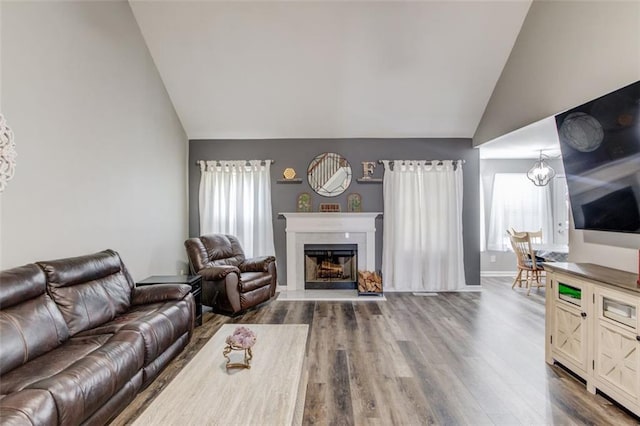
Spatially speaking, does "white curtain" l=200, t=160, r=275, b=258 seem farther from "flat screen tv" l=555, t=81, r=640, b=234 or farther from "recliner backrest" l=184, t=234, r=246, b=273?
"flat screen tv" l=555, t=81, r=640, b=234

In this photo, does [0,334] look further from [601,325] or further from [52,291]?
[601,325]

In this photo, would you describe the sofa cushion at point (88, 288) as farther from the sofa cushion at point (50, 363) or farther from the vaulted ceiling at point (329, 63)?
the vaulted ceiling at point (329, 63)

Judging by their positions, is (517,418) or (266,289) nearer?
(517,418)

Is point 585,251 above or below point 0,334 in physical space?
above

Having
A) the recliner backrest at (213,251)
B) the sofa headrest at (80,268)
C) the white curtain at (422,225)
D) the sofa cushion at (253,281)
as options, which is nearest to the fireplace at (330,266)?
the white curtain at (422,225)

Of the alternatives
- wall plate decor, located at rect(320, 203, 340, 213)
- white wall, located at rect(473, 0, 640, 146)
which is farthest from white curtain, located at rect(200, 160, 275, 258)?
white wall, located at rect(473, 0, 640, 146)

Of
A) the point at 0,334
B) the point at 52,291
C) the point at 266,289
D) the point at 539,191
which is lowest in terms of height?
the point at 266,289

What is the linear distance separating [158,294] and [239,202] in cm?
251

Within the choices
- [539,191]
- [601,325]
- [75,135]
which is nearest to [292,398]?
[601,325]

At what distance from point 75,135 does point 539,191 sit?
7.57 meters

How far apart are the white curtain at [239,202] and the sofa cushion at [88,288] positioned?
89.7 inches

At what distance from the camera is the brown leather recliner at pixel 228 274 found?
12.9 feet

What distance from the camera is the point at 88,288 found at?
103 inches

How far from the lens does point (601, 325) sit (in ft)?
7.47
